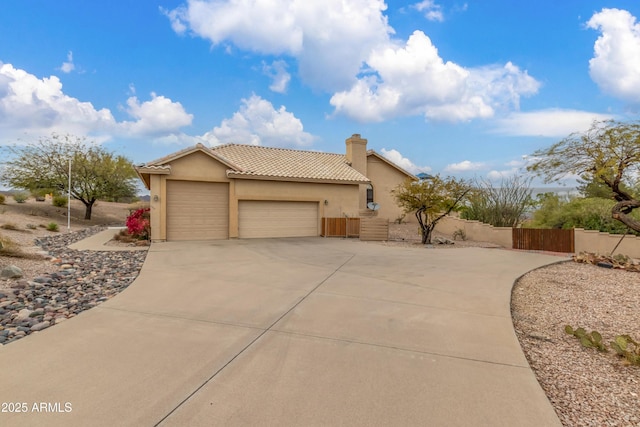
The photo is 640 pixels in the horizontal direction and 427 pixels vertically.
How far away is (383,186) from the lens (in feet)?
91.2

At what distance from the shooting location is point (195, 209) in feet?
57.4

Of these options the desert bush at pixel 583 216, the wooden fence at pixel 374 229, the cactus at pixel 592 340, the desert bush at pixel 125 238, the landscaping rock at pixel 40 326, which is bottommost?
the cactus at pixel 592 340

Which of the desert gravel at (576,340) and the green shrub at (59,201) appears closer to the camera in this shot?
the desert gravel at (576,340)

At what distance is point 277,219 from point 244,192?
2363mm

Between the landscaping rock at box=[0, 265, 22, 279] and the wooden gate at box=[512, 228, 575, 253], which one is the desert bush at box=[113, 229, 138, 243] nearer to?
the landscaping rock at box=[0, 265, 22, 279]

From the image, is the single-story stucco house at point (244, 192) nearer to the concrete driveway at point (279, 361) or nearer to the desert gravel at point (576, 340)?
the concrete driveway at point (279, 361)

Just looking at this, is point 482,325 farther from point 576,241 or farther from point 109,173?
point 109,173

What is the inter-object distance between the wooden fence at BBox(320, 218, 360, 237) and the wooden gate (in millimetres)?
8151

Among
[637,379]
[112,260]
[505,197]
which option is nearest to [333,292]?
[637,379]

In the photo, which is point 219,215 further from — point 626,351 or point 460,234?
point 626,351

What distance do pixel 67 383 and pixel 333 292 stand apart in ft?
15.2

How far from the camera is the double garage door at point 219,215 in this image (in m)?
17.1

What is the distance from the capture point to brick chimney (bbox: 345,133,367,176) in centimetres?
2570

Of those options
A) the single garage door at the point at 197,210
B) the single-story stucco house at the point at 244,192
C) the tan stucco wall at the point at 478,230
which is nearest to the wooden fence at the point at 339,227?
the single-story stucco house at the point at 244,192
